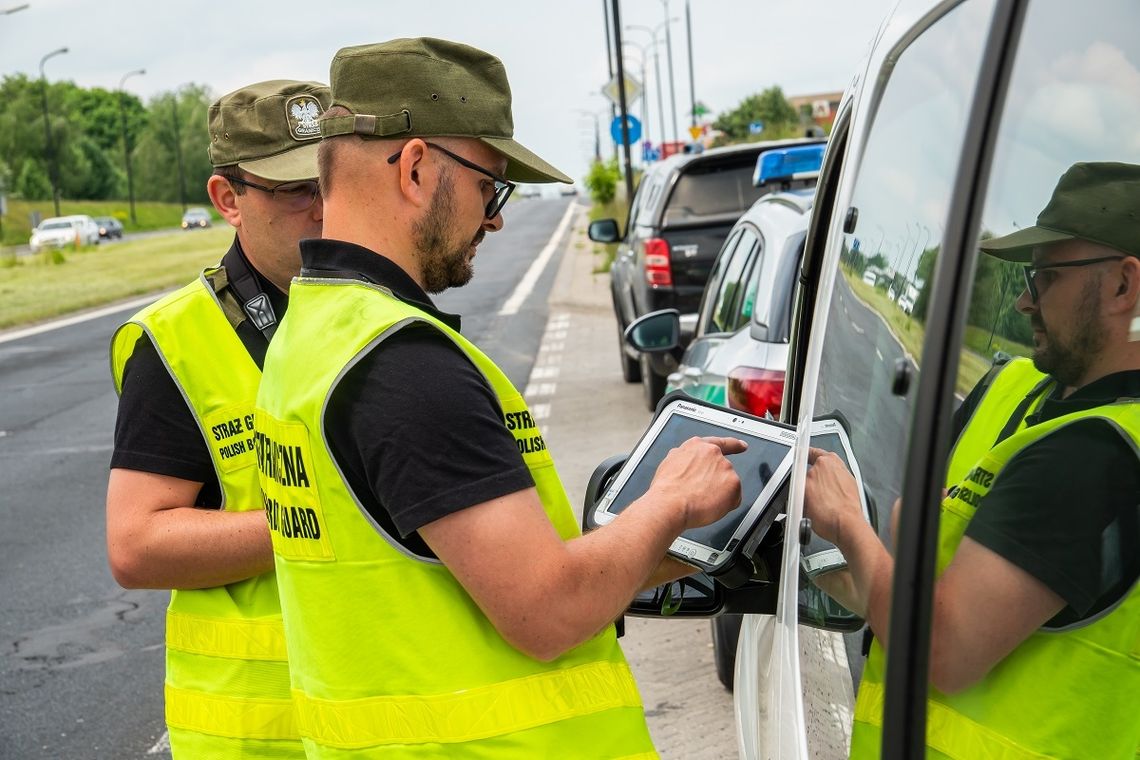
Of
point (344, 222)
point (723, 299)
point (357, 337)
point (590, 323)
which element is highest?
point (344, 222)

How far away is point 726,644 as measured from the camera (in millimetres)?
4621

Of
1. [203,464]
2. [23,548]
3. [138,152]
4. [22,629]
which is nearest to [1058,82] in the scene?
[203,464]

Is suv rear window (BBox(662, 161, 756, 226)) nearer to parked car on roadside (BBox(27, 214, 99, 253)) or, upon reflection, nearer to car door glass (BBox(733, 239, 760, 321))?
car door glass (BBox(733, 239, 760, 321))

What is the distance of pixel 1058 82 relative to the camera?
3.86 feet

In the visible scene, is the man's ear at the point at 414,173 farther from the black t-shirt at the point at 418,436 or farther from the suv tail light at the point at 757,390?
the suv tail light at the point at 757,390

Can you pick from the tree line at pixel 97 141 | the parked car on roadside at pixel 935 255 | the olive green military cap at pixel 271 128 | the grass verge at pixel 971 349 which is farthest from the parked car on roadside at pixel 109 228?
the grass verge at pixel 971 349

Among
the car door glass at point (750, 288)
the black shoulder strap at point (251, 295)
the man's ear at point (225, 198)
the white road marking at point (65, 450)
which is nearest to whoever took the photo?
the black shoulder strap at point (251, 295)

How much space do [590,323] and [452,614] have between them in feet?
54.8

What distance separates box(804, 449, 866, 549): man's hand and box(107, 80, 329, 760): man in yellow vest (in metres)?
0.86

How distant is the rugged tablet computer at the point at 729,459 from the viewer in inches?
69.2

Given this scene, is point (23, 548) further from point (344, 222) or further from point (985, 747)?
point (985, 747)

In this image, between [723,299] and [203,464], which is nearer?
[203,464]

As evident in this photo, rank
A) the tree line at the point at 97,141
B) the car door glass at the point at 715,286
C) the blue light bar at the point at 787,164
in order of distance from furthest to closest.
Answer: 1. the tree line at the point at 97,141
2. the car door glass at the point at 715,286
3. the blue light bar at the point at 787,164

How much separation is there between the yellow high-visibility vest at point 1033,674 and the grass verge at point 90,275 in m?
24.1
